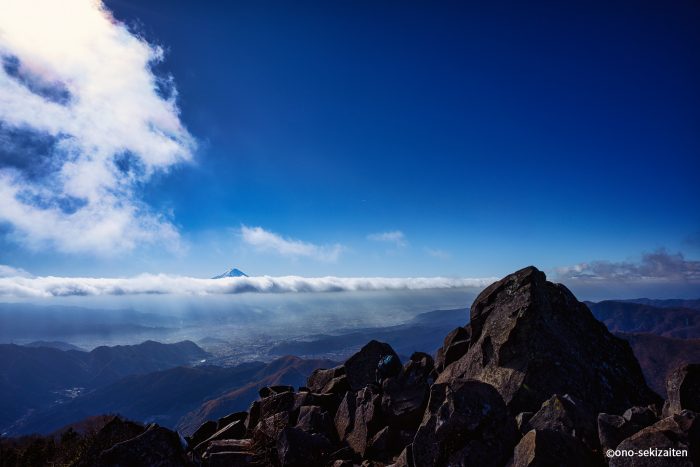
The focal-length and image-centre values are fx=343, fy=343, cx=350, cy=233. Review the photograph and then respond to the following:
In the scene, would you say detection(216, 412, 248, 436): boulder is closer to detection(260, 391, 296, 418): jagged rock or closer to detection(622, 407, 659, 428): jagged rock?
detection(260, 391, 296, 418): jagged rock

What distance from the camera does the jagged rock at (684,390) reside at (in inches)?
456

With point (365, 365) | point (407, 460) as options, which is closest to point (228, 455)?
point (407, 460)

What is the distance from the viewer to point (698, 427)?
8.37m

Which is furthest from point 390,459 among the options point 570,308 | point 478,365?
point 570,308

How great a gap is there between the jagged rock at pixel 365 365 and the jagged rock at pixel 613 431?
43.2 feet

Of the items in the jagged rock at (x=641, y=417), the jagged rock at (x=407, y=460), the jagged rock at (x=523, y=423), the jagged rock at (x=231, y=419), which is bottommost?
the jagged rock at (x=231, y=419)

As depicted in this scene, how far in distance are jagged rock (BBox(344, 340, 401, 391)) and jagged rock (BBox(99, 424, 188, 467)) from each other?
11800 mm

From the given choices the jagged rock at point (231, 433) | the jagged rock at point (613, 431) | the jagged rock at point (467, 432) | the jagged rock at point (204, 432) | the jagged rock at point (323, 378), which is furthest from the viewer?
the jagged rock at point (323, 378)

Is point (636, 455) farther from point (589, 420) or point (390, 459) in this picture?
point (390, 459)

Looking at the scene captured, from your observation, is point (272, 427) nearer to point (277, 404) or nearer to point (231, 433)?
point (277, 404)

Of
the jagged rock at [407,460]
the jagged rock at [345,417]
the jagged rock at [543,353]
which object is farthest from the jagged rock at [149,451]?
the jagged rock at [543,353]

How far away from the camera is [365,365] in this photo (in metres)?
23.0

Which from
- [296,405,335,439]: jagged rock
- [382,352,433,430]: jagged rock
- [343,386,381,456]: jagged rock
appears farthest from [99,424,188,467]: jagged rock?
[382,352,433,430]: jagged rock

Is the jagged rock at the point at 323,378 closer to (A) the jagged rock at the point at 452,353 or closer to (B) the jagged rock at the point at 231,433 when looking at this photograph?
(B) the jagged rock at the point at 231,433
